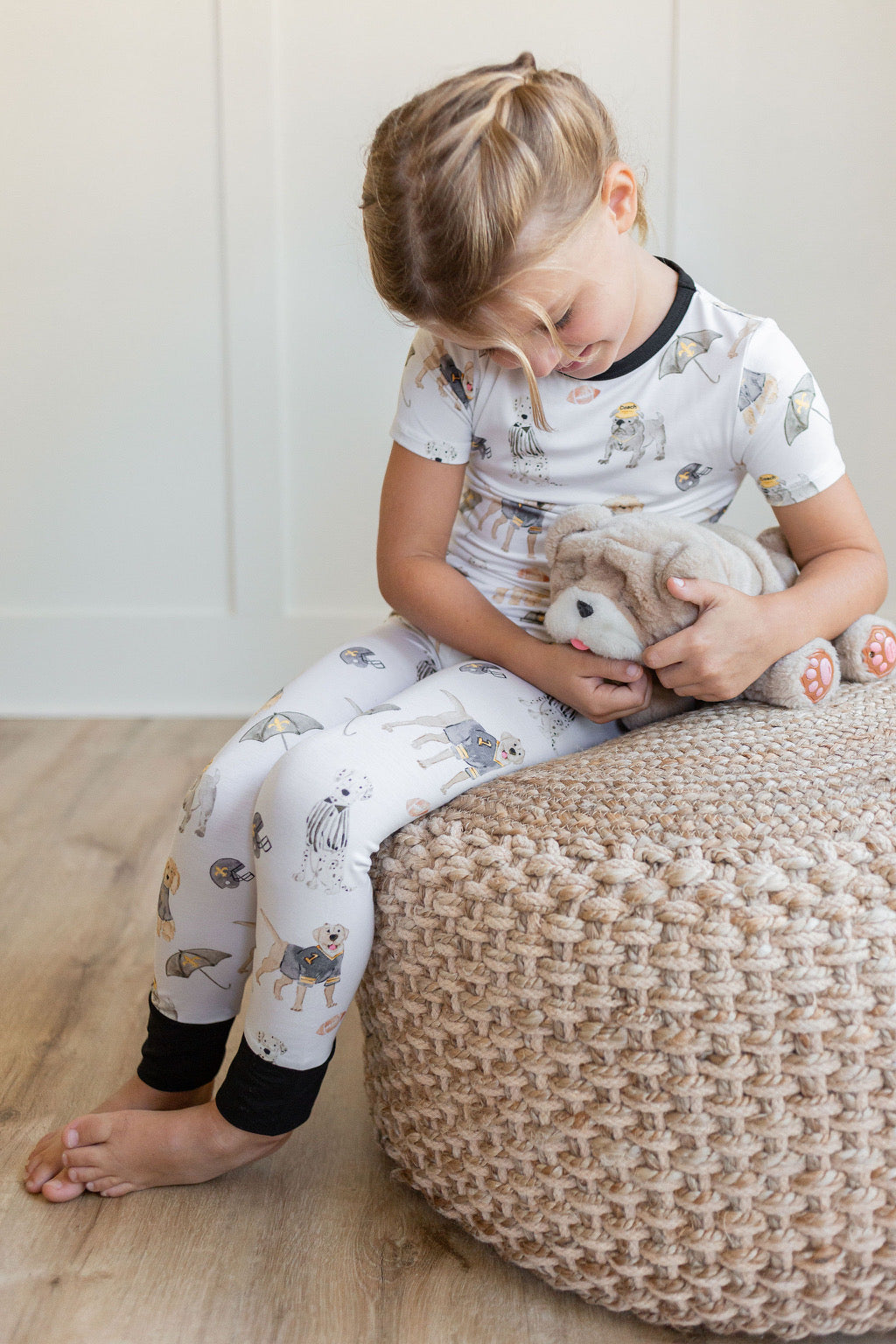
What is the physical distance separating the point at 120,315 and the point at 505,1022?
63.0 inches

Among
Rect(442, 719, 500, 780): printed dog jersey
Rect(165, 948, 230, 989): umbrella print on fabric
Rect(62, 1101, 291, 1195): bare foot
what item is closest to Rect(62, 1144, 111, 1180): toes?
Rect(62, 1101, 291, 1195): bare foot

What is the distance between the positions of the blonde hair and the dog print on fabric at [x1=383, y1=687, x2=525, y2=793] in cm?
24

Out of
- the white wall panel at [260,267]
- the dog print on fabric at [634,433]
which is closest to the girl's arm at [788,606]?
the dog print on fabric at [634,433]

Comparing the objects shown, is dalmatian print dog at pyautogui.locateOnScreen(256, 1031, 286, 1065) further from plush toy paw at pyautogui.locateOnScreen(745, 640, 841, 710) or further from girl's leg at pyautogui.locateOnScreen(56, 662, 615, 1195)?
plush toy paw at pyautogui.locateOnScreen(745, 640, 841, 710)

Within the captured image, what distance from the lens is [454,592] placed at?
35.5 inches

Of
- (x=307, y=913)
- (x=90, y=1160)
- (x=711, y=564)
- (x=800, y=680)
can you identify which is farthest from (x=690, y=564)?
(x=90, y=1160)

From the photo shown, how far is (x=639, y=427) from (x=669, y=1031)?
50cm

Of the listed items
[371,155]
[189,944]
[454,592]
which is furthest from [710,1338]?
[371,155]

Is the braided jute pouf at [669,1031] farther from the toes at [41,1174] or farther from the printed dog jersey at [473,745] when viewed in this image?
the toes at [41,1174]

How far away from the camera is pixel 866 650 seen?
89 cm

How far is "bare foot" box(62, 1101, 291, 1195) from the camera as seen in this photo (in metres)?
0.74

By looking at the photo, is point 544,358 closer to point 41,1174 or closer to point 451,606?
point 451,606

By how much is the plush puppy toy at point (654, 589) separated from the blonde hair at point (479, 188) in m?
0.14

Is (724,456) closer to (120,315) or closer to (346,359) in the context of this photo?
(346,359)
